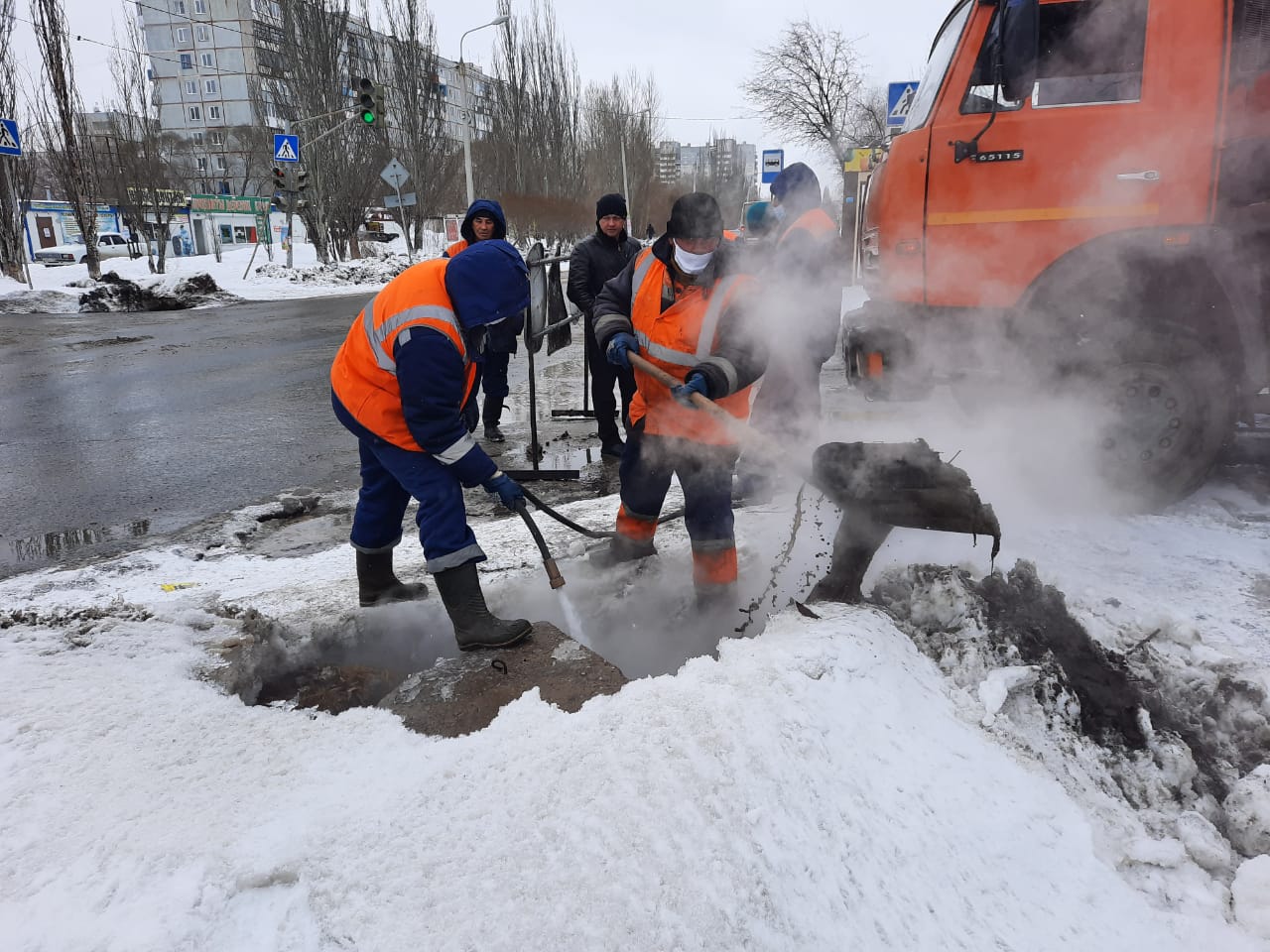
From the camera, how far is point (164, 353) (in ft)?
36.2

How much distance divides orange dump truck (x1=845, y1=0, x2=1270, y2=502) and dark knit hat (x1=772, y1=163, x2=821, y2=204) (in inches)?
34.7

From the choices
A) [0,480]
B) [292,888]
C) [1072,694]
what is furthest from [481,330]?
[0,480]

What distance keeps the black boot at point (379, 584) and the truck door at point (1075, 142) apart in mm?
3163

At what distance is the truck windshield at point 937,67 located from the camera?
13.2 feet

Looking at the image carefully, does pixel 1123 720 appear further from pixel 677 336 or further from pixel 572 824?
pixel 677 336

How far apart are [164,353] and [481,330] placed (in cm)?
1031

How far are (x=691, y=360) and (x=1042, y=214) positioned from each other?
2.06 metres

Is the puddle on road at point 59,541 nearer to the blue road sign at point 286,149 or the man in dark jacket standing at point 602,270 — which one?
the man in dark jacket standing at point 602,270

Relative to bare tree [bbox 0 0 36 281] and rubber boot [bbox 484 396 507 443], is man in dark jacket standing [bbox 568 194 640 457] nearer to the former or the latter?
rubber boot [bbox 484 396 507 443]

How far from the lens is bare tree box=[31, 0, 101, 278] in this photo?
19094mm

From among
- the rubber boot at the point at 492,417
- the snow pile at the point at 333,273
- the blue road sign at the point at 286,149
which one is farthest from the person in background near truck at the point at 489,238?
the snow pile at the point at 333,273

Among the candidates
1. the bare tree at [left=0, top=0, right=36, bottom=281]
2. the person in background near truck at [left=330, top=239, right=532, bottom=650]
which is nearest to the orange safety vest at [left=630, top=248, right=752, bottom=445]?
the person in background near truck at [left=330, top=239, right=532, bottom=650]

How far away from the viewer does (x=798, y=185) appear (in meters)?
5.04

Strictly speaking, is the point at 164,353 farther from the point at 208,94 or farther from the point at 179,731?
the point at 208,94
